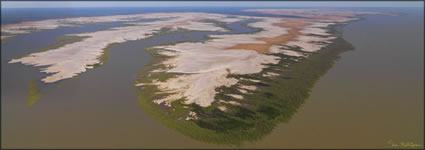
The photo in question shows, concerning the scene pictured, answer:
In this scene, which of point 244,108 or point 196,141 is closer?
point 196,141

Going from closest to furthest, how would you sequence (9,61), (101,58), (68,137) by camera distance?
(68,137) → (9,61) → (101,58)

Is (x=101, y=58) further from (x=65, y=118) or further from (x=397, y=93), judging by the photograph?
(x=397, y=93)

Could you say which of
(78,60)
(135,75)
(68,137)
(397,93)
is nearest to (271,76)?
(397,93)
